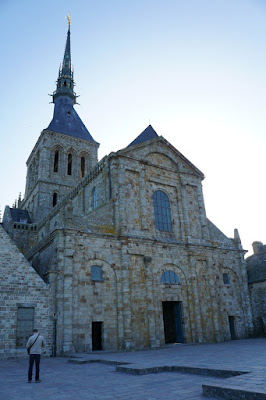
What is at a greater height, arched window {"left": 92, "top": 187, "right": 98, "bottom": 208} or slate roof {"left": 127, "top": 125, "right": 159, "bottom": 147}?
slate roof {"left": 127, "top": 125, "right": 159, "bottom": 147}

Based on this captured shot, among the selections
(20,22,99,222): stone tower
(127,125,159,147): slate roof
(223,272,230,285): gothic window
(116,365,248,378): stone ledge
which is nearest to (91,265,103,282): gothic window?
(116,365,248,378): stone ledge

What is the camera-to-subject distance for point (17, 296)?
54.9 ft

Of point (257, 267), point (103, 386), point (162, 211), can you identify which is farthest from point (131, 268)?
point (257, 267)

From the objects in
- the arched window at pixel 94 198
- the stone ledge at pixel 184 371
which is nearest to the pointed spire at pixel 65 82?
the arched window at pixel 94 198

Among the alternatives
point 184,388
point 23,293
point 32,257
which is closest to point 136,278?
point 23,293

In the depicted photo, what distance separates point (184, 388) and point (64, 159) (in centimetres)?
3920

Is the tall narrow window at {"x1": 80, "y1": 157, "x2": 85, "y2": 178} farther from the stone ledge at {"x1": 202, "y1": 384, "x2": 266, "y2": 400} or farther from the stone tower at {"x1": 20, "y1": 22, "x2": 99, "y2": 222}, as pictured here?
the stone ledge at {"x1": 202, "y1": 384, "x2": 266, "y2": 400}

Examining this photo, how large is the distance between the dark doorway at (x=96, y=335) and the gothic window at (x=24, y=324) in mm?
3820

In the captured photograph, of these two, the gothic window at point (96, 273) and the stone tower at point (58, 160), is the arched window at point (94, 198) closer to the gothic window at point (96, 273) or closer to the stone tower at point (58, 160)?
the gothic window at point (96, 273)

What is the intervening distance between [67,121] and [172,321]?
110 feet

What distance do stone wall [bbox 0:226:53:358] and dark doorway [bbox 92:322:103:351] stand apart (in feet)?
9.95

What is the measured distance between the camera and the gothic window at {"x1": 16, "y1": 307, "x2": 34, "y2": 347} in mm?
16156

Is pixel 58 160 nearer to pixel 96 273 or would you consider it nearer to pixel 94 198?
pixel 94 198

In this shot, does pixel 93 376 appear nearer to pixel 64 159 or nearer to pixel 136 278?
pixel 136 278
